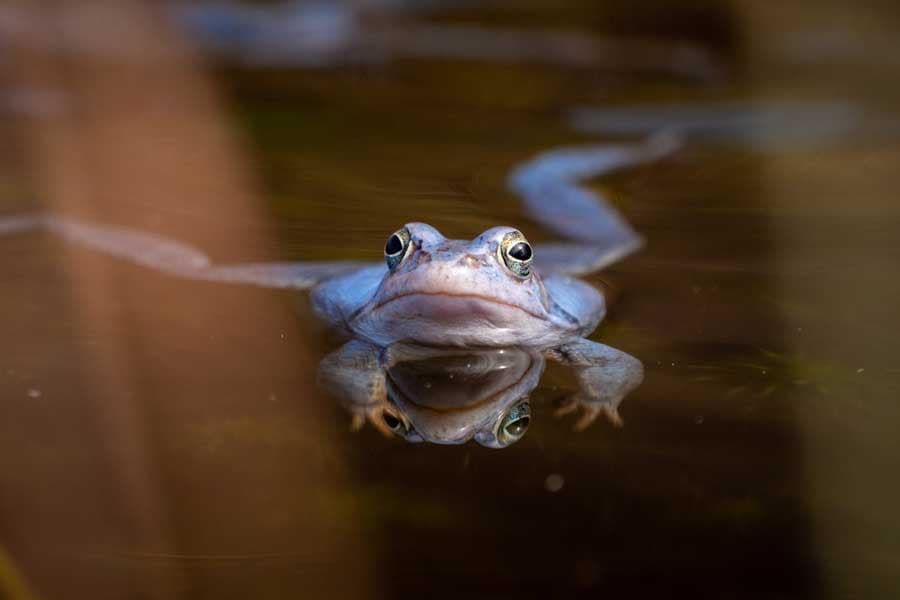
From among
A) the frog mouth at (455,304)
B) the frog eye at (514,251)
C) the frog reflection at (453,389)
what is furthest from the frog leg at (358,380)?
the frog eye at (514,251)

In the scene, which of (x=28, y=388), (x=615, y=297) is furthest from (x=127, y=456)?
(x=615, y=297)

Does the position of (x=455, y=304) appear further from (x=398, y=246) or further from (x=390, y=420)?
(x=390, y=420)

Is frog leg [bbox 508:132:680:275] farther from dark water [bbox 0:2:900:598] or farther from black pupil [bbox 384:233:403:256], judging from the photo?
black pupil [bbox 384:233:403:256]

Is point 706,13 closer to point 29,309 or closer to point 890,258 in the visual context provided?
point 890,258

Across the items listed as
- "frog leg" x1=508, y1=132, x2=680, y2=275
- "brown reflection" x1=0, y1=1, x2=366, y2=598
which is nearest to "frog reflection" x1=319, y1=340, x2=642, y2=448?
"brown reflection" x1=0, y1=1, x2=366, y2=598

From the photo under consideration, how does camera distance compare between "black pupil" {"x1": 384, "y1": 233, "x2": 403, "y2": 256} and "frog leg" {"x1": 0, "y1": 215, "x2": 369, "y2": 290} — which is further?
"frog leg" {"x1": 0, "y1": 215, "x2": 369, "y2": 290}

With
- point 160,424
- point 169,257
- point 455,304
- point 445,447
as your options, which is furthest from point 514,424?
point 169,257
